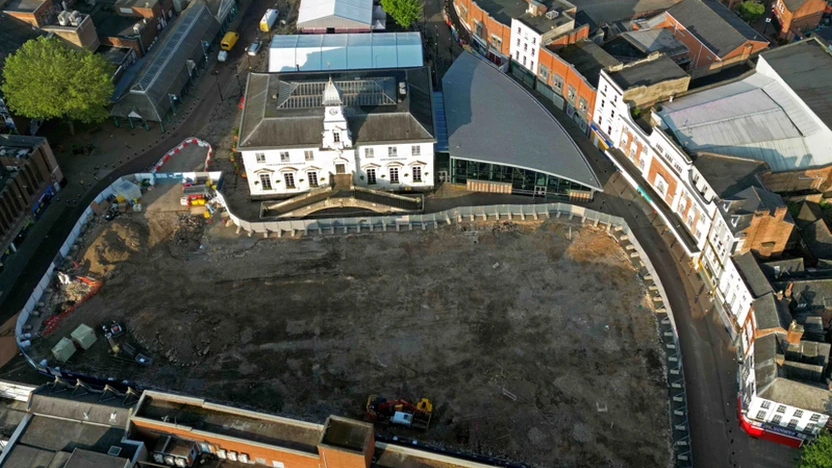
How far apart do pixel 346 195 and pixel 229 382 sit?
1252 inches

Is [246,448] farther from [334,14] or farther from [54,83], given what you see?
[334,14]

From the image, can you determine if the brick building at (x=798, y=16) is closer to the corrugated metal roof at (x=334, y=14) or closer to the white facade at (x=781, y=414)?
the corrugated metal roof at (x=334, y=14)

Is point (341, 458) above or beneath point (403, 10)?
beneath

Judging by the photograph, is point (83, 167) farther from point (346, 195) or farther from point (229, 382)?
point (229, 382)

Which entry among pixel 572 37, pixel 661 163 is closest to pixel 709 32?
pixel 572 37

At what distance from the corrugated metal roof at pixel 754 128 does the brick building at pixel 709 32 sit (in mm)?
13784

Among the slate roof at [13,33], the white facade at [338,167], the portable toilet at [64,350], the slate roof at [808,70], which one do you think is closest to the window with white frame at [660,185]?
the slate roof at [808,70]

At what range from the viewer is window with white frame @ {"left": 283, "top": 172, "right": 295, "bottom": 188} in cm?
9668

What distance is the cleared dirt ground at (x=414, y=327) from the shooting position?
233 ft

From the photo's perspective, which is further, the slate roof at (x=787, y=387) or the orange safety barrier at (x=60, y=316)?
the orange safety barrier at (x=60, y=316)

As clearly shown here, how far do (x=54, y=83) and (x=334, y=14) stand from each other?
160 feet

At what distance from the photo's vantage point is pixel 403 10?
413ft

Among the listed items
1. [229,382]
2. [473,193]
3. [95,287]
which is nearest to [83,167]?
[95,287]

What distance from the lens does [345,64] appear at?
363ft
